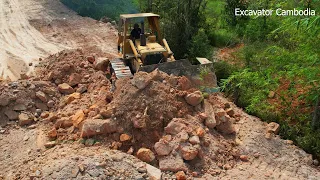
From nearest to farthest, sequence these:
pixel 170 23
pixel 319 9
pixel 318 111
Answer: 1. pixel 319 9
2. pixel 318 111
3. pixel 170 23

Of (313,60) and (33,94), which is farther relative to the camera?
(33,94)

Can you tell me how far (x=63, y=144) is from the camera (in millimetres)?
8250

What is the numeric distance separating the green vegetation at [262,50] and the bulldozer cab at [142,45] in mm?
1994

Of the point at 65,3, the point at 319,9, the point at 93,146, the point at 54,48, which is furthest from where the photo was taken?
the point at 65,3

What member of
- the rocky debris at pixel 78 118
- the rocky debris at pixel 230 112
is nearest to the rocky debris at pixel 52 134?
the rocky debris at pixel 78 118

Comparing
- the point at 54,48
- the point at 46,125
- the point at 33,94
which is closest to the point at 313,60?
the point at 46,125

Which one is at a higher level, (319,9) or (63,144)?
(319,9)

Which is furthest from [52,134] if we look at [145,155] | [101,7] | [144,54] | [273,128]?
[101,7]

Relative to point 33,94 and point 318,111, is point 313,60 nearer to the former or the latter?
point 318,111

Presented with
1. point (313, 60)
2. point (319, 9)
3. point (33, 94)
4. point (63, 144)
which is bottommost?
point (63, 144)

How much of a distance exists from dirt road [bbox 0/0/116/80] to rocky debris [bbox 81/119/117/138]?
588cm

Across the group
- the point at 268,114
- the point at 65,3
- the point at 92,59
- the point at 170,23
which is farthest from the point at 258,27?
the point at 65,3

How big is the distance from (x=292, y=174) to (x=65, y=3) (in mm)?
19615

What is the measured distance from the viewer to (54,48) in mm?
15984
